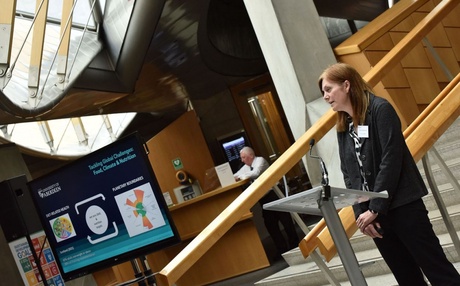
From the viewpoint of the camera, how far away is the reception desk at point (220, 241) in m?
10.5

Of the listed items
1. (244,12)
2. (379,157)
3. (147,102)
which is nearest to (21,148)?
(147,102)

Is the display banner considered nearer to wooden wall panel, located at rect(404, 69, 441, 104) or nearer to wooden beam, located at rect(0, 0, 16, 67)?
wooden beam, located at rect(0, 0, 16, 67)

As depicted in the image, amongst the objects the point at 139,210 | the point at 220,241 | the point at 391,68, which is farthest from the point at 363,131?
the point at 220,241

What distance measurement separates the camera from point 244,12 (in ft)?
52.3

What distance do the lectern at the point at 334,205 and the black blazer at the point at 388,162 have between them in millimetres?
320

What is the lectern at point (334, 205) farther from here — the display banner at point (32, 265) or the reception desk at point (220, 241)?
the reception desk at point (220, 241)

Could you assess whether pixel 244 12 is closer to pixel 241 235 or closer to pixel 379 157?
pixel 241 235

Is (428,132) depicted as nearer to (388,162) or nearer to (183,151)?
(388,162)

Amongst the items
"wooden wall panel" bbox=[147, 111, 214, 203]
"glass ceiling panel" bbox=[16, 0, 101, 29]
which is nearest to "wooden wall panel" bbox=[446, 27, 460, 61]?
"glass ceiling panel" bbox=[16, 0, 101, 29]

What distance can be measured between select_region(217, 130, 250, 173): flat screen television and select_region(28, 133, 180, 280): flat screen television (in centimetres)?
1130

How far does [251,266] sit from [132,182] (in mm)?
5667

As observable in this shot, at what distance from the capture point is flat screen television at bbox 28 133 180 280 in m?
5.09

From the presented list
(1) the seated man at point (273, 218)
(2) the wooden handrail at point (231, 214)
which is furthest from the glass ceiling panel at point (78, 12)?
(2) the wooden handrail at point (231, 214)

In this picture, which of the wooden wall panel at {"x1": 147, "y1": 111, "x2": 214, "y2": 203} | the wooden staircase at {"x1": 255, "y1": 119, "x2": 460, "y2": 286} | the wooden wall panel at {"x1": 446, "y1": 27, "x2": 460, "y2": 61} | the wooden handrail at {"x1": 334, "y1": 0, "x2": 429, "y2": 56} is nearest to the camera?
the wooden staircase at {"x1": 255, "y1": 119, "x2": 460, "y2": 286}
